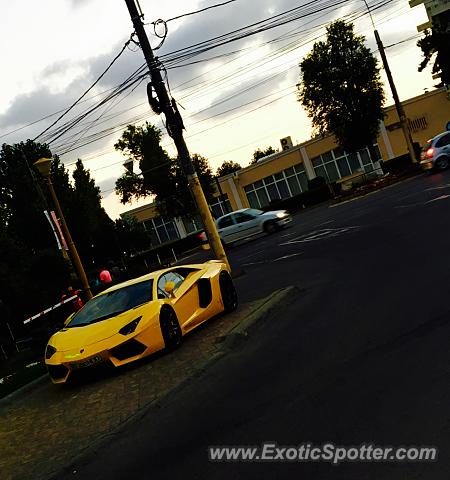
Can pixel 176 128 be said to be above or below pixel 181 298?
above

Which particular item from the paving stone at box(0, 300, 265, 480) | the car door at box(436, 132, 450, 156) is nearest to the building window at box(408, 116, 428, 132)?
the car door at box(436, 132, 450, 156)

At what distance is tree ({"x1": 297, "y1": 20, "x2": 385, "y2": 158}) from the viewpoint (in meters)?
50.9

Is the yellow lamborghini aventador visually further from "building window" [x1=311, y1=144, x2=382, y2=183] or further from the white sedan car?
"building window" [x1=311, y1=144, x2=382, y2=183]

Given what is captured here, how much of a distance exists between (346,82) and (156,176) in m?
20.2

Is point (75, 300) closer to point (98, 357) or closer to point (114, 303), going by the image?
point (114, 303)

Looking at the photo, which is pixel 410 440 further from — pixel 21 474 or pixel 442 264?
pixel 442 264

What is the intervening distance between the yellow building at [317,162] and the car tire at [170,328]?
56.6 metres

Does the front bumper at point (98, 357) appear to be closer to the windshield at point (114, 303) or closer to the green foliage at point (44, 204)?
the windshield at point (114, 303)

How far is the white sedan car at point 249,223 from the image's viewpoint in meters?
29.5

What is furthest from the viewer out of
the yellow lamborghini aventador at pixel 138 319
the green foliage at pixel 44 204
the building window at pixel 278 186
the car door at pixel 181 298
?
the building window at pixel 278 186

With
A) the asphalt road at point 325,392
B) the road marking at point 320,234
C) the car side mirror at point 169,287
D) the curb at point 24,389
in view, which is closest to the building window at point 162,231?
the road marking at point 320,234

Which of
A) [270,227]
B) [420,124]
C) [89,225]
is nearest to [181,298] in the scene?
[270,227]

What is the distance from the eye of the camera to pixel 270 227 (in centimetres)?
2967

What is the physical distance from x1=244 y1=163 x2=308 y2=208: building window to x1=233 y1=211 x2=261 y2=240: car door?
125 feet
